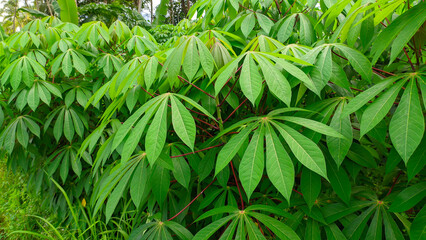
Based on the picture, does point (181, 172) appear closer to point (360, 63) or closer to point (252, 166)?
point (252, 166)

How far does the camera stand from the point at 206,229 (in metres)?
0.68

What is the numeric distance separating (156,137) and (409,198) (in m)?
0.61

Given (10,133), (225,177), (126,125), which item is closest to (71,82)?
(10,133)

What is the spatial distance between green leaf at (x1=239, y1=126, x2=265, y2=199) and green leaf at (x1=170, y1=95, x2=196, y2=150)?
131mm

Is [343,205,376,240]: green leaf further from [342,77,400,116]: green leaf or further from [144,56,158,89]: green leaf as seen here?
[144,56,158,89]: green leaf

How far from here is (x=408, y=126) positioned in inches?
20.3

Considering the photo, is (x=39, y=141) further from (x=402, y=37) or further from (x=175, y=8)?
(x=175, y=8)

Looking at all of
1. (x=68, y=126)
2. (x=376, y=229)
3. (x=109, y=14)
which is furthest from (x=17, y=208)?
(x=109, y=14)

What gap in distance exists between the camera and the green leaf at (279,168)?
547mm

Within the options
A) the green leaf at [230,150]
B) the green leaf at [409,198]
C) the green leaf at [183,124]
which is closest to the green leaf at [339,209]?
the green leaf at [409,198]

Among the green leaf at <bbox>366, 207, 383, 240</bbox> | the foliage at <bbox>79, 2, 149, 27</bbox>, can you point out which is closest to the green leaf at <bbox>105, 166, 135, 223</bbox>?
the green leaf at <bbox>366, 207, 383, 240</bbox>

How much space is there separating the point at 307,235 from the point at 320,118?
0.32m

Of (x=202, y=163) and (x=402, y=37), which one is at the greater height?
(x=402, y=37)

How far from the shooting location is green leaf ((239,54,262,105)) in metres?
0.61
